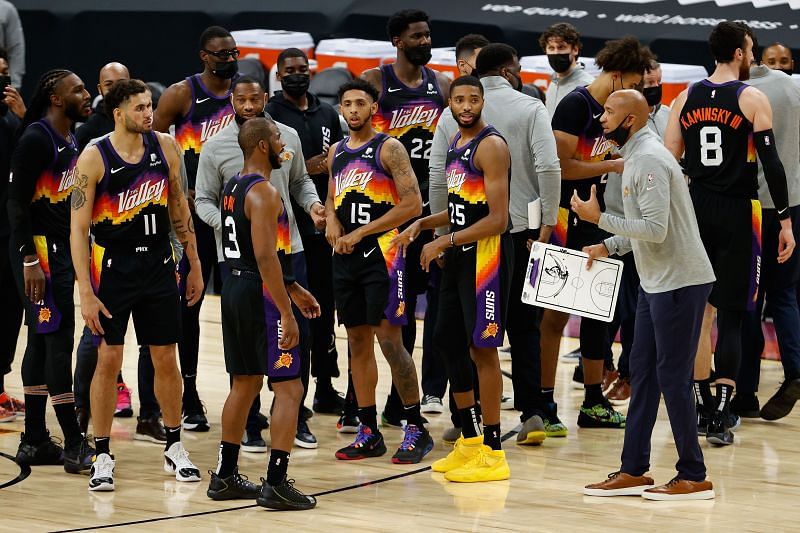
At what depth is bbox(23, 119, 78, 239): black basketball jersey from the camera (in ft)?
22.4

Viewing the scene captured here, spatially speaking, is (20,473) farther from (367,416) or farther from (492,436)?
(492,436)

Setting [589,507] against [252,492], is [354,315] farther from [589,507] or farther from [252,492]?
[589,507]

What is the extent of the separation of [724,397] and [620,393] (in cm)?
116

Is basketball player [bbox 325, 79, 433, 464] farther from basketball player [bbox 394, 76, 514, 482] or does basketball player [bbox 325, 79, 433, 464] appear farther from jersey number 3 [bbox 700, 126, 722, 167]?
jersey number 3 [bbox 700, 126, 722, 167]

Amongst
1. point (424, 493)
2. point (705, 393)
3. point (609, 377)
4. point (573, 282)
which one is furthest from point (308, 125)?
point (705, 393)

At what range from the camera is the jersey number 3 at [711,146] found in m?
7.14

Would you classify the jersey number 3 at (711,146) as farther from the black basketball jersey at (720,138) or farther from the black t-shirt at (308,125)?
the black t-shirt at (308,125)

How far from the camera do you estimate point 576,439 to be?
24.2 feet

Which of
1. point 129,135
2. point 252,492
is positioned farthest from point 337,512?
point 129,135

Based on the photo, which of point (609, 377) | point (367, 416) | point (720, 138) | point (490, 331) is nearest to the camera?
point (490, 331)

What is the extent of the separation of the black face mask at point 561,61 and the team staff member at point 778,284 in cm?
104

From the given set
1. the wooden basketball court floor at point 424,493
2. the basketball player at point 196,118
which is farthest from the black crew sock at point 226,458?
the basketball player at point 196,118

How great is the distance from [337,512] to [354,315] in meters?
1.28

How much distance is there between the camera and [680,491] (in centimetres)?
614
